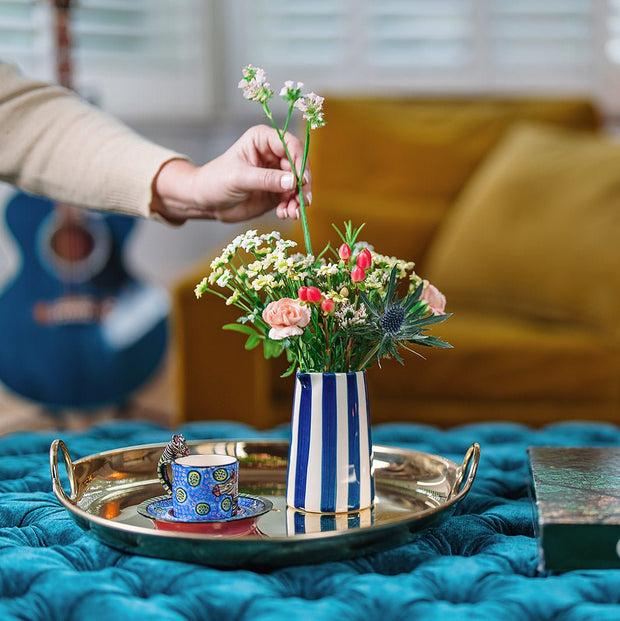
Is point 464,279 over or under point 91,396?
over

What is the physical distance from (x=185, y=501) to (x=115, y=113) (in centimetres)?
244

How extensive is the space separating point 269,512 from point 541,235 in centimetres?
137

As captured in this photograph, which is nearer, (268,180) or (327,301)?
(327,301)

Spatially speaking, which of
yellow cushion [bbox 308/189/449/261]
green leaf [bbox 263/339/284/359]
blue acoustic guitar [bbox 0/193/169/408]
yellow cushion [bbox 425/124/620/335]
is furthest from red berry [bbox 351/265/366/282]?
blue acoustic guitar [bbox 0/193/169/408]

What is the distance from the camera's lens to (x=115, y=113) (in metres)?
3.04

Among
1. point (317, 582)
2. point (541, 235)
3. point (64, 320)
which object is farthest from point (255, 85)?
point (64, 320)

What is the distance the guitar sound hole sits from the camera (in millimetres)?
2490

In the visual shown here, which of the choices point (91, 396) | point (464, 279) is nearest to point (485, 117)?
point (464, 279)

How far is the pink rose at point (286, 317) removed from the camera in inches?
31.1

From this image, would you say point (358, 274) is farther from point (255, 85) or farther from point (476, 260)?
point (476, 260)

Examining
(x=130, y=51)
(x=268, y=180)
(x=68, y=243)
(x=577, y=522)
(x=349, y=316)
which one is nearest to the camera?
(x=577, y=522)

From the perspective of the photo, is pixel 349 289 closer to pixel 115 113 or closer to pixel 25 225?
pixel 25 225

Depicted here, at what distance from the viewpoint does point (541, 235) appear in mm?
2049

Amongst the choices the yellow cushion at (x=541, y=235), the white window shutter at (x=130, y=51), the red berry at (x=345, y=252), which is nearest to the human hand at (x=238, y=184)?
the red berry at (x=345, y=252)
